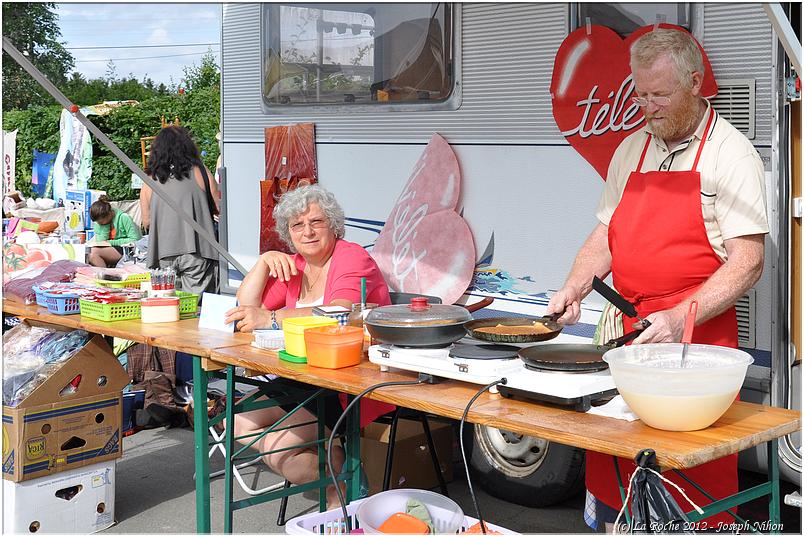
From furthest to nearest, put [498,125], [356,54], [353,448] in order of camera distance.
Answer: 1. [356,54]
2. [498,125]
3. [353,448]

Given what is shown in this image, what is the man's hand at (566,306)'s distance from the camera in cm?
329

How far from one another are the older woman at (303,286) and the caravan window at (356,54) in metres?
0.97

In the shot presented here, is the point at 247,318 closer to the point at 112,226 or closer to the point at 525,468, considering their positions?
the point at 525,468

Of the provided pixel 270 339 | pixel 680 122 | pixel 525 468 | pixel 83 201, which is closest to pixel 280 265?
pixel 270 339

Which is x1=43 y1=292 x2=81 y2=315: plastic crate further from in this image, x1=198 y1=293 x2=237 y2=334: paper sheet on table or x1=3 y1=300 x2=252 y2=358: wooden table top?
x1=198 y1=293 x2=237 y2=334: paper sheet on table

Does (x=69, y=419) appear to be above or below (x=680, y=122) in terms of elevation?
below

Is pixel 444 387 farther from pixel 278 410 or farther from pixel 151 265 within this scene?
pixel 151 265

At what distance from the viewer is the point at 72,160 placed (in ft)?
56.1

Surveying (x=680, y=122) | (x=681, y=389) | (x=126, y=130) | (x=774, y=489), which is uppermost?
(x=126, y=130)

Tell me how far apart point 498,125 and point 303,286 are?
122 centimetres

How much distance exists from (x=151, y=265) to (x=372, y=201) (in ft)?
7.62

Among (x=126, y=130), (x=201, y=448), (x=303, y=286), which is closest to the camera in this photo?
(x=201, y=448)

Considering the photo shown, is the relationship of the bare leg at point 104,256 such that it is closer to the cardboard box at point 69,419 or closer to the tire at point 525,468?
the cardboard box at point 69,419

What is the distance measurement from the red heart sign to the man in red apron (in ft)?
2.45
